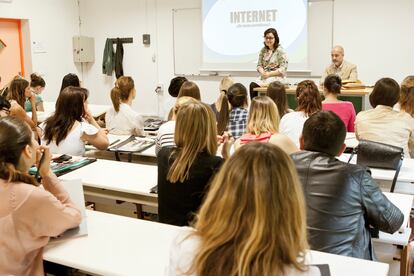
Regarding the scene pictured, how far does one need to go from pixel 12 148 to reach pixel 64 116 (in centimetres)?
188

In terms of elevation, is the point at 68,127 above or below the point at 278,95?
below

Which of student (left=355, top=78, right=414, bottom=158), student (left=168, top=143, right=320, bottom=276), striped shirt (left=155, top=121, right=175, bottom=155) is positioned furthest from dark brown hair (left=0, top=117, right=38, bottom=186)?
student (left=355, top=78, right=414, bottom=158)

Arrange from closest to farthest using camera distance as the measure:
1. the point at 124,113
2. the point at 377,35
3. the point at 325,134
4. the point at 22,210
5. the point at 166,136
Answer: the point at 22,210, the point at 325,134, the point at 166,136, the point at 124,113, the point at 377,35

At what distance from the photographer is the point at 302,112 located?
3889mm

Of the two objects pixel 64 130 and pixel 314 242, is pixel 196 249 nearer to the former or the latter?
pixel 314 242

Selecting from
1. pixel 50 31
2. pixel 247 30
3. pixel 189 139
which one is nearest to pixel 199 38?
pixel 247 30

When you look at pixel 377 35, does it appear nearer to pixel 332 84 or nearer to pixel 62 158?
pixel 332 84

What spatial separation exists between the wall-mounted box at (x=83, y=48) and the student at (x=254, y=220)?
29.5 ft

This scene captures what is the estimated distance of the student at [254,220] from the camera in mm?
1164

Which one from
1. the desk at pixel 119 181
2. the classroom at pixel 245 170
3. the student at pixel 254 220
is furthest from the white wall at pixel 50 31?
the student at pixel 254 220

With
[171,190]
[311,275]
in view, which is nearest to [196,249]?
[311,275]

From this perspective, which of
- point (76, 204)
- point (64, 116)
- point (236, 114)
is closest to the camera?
point (76, 204)

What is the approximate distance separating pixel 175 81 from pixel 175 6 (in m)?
4.06

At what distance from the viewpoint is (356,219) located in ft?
6.68
